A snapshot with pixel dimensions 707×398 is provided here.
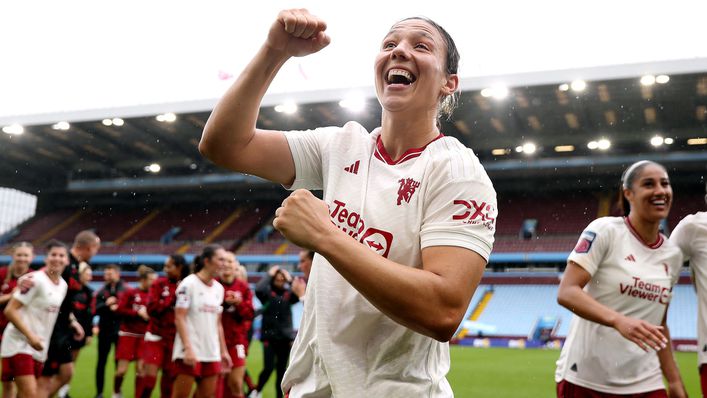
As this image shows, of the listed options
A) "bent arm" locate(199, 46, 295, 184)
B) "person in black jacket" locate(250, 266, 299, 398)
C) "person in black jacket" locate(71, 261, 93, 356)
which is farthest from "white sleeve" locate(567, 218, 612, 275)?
"person in black jacket" locate(71, 261, 93, 356)

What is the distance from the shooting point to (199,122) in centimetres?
2555

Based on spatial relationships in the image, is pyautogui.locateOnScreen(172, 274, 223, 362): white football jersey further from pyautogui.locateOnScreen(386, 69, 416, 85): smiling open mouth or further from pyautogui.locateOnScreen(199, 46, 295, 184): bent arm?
pyautogui.locateOnScreen(386, 69, 416, 85): smiling open mouth

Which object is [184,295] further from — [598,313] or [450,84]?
[450,84]

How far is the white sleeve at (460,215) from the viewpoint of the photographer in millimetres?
1777

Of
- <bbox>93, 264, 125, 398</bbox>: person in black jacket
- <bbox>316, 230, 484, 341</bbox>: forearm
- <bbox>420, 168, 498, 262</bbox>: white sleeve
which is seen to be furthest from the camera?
<bbox>93, 264, 125, 398</bbox>: person in black jacket

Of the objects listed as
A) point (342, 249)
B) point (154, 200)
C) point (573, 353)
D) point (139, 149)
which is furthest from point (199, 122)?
point (342, 249)

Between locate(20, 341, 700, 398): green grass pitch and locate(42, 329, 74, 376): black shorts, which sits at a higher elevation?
locate(42, 329, 74, 376): black shorts

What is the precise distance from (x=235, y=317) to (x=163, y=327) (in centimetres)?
92

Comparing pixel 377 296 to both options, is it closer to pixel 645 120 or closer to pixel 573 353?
pixel 573 353

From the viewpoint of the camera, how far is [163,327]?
28.0 feet

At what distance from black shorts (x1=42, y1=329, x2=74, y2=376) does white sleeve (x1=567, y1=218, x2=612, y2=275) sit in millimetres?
6306

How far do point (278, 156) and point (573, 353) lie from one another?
247 centimetres

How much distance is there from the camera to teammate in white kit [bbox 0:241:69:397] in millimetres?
6535

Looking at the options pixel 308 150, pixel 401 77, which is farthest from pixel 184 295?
pixel 401 77
